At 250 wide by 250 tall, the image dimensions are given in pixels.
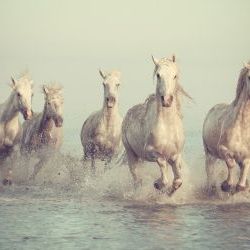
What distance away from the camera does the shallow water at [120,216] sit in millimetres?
8883

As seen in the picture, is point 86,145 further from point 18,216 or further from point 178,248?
Result: point 178,248

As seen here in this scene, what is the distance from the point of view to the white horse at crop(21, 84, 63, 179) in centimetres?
1808

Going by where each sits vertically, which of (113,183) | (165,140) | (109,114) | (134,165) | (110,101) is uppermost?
(110,101)

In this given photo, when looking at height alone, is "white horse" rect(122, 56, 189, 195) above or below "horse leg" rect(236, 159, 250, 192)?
above

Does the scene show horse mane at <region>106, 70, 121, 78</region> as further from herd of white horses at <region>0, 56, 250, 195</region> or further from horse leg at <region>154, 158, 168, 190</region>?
horse leg at <region>154, 158, 168, 190</region>

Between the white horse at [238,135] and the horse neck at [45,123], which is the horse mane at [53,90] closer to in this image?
the horse neck at [45,123]

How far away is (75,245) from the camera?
28.2 feet

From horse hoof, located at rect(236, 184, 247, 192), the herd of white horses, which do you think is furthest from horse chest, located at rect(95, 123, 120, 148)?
horse hoof, located at rect(236, 184, 247, 192)

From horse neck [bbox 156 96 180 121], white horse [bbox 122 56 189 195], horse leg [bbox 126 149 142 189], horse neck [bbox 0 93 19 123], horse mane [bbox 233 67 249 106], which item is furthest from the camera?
horse neck [bbox 0 93 19 123]

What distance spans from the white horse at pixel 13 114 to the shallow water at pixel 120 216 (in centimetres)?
92

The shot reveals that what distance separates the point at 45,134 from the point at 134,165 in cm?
404

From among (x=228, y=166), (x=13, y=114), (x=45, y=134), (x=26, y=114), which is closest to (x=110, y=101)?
(x=26, y=114)

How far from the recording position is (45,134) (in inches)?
724

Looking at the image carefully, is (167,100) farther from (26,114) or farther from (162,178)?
(26,114)
